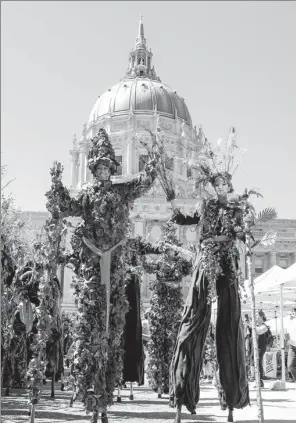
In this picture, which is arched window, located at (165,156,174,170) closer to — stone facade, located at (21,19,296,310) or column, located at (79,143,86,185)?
stone facade, located at (21,19,296,310)

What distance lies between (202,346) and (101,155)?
2.54 metres

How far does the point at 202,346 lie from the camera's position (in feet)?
20.0

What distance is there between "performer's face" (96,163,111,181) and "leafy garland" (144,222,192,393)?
389 centimetres

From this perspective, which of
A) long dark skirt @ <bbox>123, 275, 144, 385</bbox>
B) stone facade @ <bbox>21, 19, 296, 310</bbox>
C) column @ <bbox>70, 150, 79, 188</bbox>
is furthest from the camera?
column @ <bbox>70, 150, 79, 188</bbox>

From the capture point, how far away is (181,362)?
5996mm

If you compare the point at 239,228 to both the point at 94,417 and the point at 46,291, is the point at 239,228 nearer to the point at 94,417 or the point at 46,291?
the point at 46,291

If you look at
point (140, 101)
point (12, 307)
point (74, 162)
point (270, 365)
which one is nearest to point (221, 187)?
point (12, 307)

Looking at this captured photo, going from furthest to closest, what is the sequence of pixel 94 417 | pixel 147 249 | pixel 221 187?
1. pixel 147 249
2. pixel 221 187
3. pixel 94 417

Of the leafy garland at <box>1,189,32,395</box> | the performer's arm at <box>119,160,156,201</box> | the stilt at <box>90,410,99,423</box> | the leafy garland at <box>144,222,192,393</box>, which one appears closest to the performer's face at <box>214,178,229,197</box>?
the performer's arm at <box>119,160,156,201</box>

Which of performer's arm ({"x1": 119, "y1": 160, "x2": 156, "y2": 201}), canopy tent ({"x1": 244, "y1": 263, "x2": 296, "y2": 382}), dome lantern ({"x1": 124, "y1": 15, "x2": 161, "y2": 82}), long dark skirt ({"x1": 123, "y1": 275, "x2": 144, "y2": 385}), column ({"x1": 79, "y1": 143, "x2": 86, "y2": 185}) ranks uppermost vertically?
dome lantern ({"x1": 124, "y1": 15, "x2": 161, "y2": 82})

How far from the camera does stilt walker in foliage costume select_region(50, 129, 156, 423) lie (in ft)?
18.4

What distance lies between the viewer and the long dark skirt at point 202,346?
5949mm

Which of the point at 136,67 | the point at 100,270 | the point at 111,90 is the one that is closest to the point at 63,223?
the point at 100,270

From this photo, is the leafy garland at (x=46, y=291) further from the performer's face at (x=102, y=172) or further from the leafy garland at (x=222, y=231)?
the leafy garland at (x=222, y=231)
